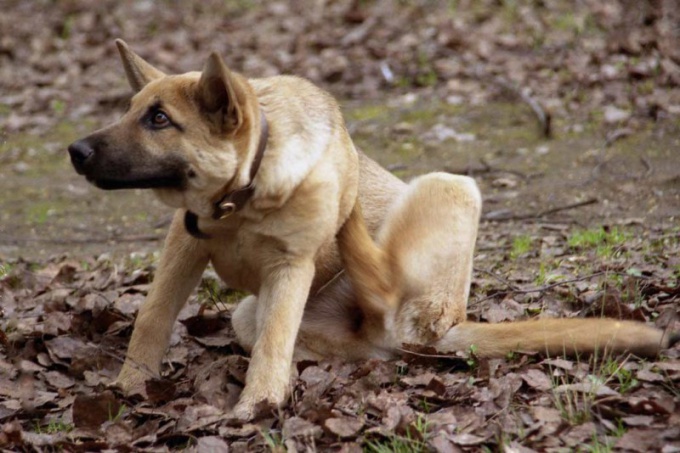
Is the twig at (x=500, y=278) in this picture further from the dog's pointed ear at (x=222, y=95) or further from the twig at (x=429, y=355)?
the dog's pointed ear at (x=222, y=95)

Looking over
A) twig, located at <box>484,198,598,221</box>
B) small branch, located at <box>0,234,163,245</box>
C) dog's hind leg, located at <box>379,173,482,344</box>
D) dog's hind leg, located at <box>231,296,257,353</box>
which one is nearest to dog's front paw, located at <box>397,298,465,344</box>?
dog's hind leg, located at <box>379,173,482,344</box>

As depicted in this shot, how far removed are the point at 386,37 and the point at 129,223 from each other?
5493mm

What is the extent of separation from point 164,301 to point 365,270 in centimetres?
112

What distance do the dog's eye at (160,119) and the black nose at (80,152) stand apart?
1.10ft

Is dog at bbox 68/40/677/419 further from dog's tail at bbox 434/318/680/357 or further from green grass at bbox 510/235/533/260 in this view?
green grass at bbox 510/235/533/260

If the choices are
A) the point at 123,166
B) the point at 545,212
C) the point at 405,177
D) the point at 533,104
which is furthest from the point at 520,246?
→ the point at 533,104

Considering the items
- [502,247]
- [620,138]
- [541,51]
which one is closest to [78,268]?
[502,247]

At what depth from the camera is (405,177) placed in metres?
8.64

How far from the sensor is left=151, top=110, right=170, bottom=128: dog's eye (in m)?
4.35

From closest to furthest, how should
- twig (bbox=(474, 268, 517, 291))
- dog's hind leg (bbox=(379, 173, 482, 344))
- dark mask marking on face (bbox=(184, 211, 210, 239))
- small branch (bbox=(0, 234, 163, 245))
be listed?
dark mask marking on face (bbox=(184, 211, 210, 239))
dog's hind leg (bbox=(379, 173, 482, 344))
twig (bbox=(474, 268, 517, 291))
small branch (bbox=(0, 234, 163, 245))

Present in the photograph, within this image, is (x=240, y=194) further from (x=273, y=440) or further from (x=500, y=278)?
(x=500, y=278)

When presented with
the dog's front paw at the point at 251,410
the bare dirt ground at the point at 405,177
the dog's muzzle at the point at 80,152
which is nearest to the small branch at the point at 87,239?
the bare dirt ground at the point at 405,177

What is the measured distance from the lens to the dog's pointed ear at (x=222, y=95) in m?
4.21

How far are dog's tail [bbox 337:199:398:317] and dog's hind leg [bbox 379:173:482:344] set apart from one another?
0.07 metres
